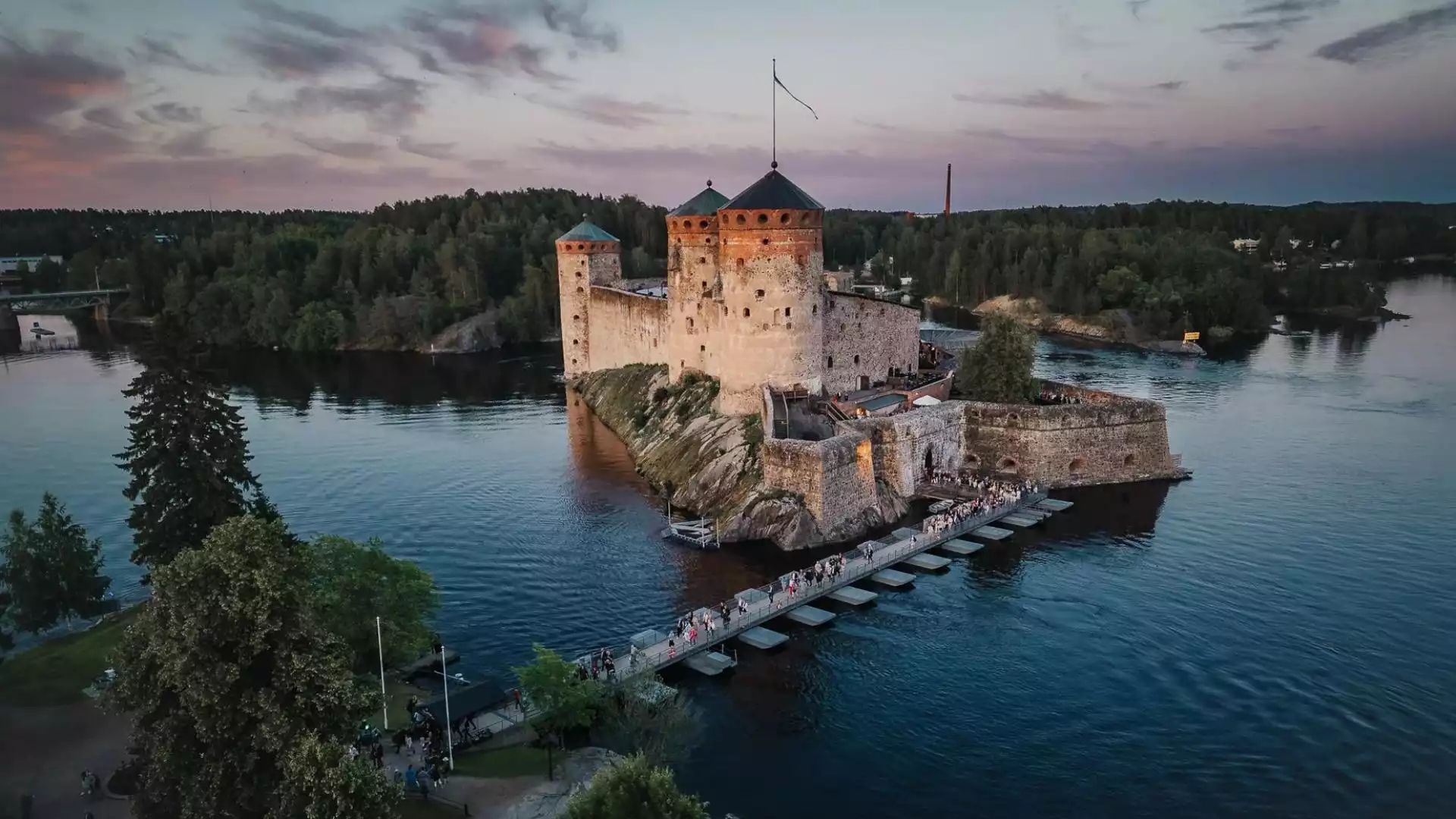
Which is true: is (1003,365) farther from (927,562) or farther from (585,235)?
(585,235)

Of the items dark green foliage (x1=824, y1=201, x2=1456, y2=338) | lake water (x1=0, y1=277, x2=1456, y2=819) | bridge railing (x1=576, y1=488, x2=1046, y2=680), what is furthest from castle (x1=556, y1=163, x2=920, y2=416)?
dark green foliage (x1=824, y1=201, x2=1456, y2=338)

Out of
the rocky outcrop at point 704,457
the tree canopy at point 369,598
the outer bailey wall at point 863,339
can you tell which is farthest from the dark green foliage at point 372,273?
the tree canopy at point 369,598

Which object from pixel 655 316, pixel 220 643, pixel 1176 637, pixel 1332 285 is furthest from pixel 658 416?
pixel 1332 285

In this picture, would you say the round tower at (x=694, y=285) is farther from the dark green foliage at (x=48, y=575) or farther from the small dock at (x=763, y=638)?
the dark green foliage at (x=48, y=575)

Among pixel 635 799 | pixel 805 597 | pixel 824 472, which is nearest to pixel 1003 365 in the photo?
pixel 824 472

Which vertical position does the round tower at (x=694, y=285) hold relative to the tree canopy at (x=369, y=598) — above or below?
above

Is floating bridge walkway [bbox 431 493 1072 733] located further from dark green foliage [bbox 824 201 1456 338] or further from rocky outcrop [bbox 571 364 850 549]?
dark green foliage [bbox 824 201 1456 338]

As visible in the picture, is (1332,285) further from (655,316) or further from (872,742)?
(872,742)
